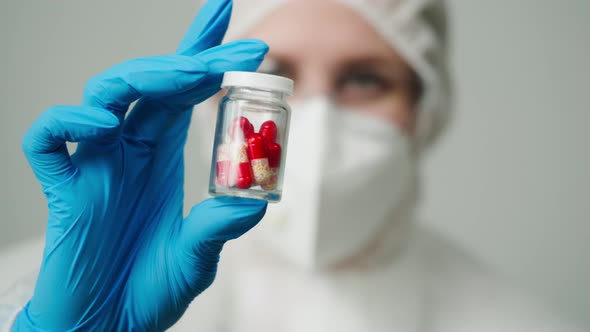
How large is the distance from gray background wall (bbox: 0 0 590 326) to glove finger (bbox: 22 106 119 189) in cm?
164

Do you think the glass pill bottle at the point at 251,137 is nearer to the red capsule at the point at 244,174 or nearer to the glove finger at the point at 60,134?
the red capsule at the point at 244,174

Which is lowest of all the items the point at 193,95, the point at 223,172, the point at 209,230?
the point at 209,230

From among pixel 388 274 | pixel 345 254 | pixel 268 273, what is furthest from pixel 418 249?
pixel 268 273

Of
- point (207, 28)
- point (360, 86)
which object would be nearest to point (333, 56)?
point (360, 86)

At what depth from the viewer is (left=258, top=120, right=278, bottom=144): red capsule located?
2.69 ft

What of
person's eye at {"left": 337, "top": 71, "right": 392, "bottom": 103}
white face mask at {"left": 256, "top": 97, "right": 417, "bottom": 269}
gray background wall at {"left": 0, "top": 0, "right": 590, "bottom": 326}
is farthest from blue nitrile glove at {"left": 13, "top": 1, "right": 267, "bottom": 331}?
gray background wall at {"left": 0, "top": 0, "right": 590, "bottom": 326}

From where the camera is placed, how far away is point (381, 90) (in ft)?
5.89

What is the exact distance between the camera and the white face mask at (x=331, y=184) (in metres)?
1.60

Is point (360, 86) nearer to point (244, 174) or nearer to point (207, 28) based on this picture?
point (207, 28)

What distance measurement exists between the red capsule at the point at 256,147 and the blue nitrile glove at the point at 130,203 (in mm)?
107

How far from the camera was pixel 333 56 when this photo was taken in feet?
5.52

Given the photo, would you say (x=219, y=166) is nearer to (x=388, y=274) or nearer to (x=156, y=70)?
(x=156, y=70)

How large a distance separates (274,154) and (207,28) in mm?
321

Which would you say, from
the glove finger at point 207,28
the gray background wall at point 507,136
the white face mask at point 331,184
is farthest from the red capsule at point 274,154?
the gray background wall at point 507,136
